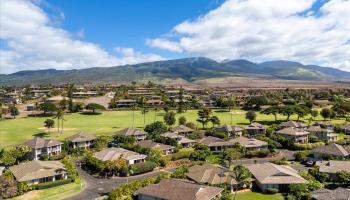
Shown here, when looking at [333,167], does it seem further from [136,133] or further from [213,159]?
[136,133]

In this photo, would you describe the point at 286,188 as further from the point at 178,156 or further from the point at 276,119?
the point at 276,119

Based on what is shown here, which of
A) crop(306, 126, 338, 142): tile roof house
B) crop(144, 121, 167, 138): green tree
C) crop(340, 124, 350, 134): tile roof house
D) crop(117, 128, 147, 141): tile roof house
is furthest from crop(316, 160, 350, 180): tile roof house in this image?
crop(117, 128, 147, 141): tile roof house

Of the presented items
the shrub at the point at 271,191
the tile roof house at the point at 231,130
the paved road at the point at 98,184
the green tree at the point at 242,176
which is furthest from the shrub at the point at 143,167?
the tile roof house at the point at 231,130

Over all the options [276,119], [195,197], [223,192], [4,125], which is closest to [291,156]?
[223,192]

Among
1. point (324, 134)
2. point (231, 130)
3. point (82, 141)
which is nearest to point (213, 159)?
point (231, 130)

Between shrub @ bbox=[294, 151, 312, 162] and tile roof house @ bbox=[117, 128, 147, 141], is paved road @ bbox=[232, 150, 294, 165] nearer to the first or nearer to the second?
shrub @ bbox=[294, 151, 312, 162]
